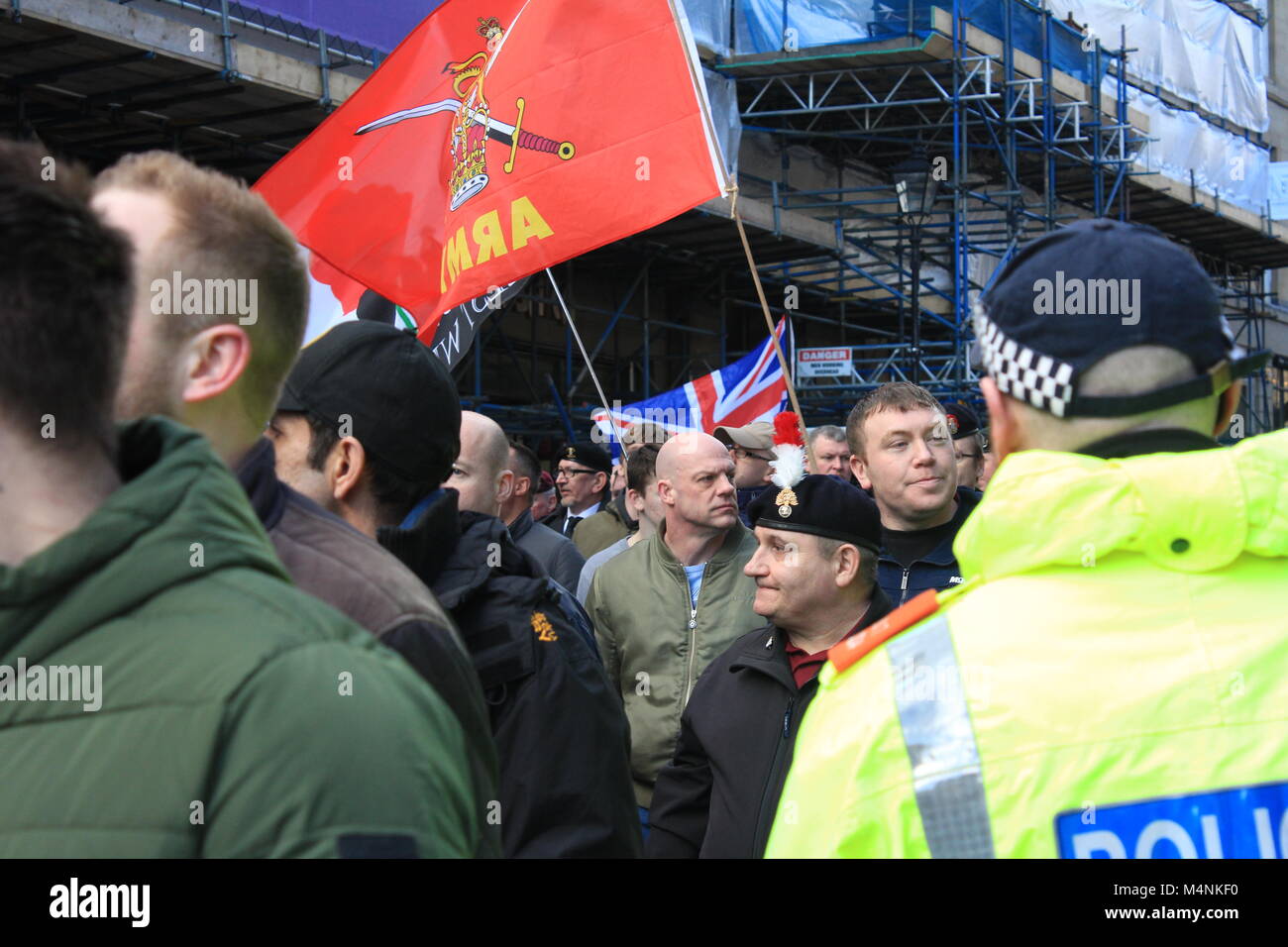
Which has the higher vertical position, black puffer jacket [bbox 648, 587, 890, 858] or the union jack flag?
the union jack flag

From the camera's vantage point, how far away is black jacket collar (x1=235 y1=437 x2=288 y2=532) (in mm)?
2068

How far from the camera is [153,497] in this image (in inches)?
56.3

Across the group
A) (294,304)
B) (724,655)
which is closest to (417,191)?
(724,655)

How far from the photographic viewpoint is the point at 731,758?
12.6ft

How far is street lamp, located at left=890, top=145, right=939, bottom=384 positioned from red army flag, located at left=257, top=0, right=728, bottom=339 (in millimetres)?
9761

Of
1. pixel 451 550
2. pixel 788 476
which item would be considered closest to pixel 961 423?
pixel 788 476

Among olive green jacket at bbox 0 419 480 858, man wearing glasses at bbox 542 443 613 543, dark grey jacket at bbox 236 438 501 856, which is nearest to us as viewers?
olive green jacket at bbox 0 419 480 858

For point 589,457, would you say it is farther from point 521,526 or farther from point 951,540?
point 951,540

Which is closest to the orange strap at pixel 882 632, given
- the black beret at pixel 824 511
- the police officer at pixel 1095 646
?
the police officer at pixel 1095 646

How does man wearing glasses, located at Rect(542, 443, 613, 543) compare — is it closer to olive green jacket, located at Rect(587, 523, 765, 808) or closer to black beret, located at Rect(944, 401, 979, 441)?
black beret, located at Rect(944, 401, 979, 441)

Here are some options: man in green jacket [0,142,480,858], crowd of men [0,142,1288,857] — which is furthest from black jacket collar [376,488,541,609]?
man in green jacket [0,142,480,858]

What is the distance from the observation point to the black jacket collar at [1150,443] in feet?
5.88
